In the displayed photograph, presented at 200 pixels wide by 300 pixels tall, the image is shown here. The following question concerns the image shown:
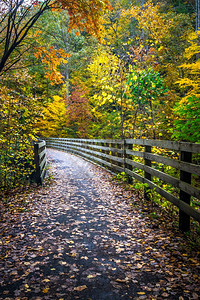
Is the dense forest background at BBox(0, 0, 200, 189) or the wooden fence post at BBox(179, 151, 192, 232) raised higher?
the dense forest background at BBox(0, 0, 200, 189)

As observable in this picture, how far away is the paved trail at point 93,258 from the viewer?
2496 millimetres

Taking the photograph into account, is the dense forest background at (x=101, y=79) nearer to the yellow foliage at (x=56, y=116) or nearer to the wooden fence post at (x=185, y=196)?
the wooden fence post at (x=185, y=196)

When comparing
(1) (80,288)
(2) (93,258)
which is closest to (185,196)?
(2) (93,258)

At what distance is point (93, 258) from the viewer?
3.21 metres

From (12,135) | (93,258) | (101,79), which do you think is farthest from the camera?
(101,79)

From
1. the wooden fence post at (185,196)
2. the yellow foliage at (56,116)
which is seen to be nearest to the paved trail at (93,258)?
the wooden fence post at (185,196)

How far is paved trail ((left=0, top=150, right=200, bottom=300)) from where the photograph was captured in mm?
2496

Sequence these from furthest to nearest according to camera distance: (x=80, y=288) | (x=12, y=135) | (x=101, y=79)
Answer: (x=101, y=79) → (x=12, y=135) → (x=80, y=288)

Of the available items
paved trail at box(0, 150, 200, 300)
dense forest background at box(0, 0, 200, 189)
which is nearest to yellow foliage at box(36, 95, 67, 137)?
dense forest background at box(0, 0, 200, 189)

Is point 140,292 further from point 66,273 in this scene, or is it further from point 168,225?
point 168,225

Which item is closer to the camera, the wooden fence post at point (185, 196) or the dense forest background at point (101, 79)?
the wooden fence post at point (185, 196)

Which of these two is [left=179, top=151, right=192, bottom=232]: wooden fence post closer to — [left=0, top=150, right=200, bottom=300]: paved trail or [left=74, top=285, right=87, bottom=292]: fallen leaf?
[left=0, top=150, right=200, bottom=300]: paved trail

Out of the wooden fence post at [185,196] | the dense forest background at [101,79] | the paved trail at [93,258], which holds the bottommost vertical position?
the paved trail at [93,258]

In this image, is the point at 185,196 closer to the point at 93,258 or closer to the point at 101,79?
the point at 93,258
